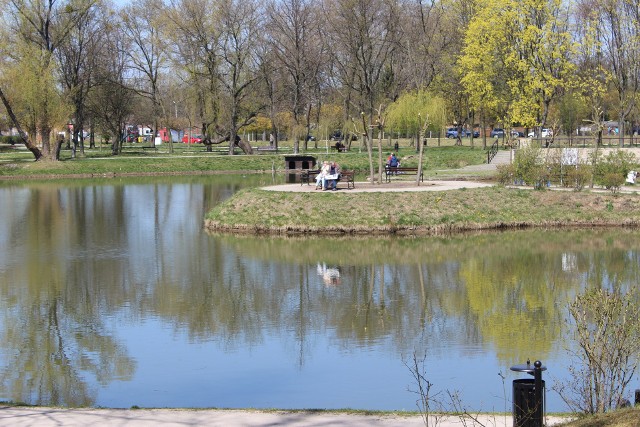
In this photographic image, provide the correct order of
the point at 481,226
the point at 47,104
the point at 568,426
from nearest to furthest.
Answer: the point at 568,426, the point at 481,226, the point at 47,104

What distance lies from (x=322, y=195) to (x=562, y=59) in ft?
120

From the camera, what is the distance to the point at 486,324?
64.8 feet

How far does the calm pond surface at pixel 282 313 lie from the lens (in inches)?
608

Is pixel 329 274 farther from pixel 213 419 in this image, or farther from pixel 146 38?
pixel 146 38

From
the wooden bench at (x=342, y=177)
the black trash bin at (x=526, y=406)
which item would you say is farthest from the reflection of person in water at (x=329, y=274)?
the black trash bin at (x=526, y=406)

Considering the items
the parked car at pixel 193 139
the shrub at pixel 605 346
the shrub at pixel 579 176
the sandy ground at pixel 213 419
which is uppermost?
the parked car at pixel 193 139

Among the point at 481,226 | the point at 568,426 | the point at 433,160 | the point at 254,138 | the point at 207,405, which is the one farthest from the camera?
the point at 254,138

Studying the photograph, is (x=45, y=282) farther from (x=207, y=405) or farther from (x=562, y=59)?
(x=562, y=59)

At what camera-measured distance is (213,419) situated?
12.3m

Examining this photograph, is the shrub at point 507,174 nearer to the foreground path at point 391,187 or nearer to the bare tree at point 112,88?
the foreground path at point 391,187

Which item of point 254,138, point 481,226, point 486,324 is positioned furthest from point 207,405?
point 254,138

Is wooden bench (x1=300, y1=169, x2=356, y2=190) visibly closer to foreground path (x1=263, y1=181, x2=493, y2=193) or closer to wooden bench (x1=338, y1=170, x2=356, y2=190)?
wooden bench (x1=338, y1=170, x2=356, y2=190)

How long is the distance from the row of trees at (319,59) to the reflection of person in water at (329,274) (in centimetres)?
4105

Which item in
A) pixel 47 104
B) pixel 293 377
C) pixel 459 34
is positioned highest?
pixel 459 34
